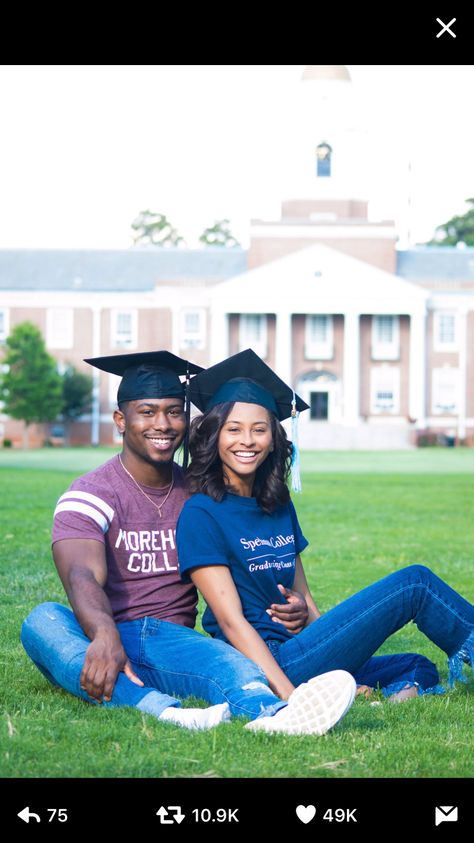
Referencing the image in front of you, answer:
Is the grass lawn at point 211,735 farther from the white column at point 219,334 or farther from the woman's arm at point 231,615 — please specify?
the white column at point 219,334

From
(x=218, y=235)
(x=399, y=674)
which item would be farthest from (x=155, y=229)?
Answer: (x=399, y=674)

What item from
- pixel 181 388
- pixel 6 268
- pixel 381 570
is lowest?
pixel 381 570

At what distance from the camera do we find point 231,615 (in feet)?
16.4

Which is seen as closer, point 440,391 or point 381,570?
point 381,570

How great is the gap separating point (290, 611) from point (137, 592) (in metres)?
0.68

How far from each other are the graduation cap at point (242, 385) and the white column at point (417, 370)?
61203 mm

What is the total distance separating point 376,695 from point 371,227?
65572 mm

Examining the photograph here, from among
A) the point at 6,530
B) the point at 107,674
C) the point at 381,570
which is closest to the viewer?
the point at 107,674

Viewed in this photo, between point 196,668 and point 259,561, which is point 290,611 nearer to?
point 259,561

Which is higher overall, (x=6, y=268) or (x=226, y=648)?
(x=6, y=268)

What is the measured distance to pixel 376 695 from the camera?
569 centimetres

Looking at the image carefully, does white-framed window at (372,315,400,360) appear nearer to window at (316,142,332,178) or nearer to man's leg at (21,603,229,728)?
window at (316,142,332,178)

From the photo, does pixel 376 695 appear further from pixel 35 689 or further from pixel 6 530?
pixel 6 530
